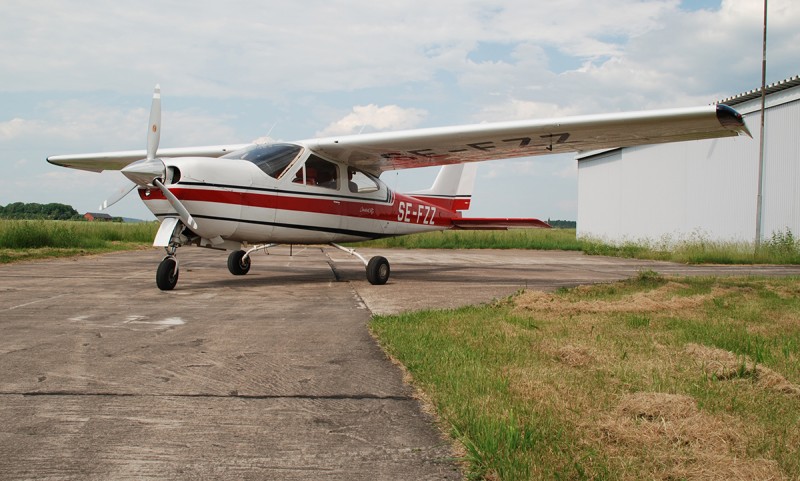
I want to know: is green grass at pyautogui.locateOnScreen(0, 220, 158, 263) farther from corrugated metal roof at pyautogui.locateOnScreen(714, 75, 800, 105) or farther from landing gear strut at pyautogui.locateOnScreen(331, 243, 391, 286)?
corrugated metal roof at pyautogui.locateOnScreen(714, 75, 800, 105)

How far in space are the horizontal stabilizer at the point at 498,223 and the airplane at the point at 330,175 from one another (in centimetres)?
3

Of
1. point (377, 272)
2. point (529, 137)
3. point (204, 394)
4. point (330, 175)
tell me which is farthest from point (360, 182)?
point (204, 394)

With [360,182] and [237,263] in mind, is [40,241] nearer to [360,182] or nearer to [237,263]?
[237,263]

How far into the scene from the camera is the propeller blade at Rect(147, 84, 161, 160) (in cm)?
892

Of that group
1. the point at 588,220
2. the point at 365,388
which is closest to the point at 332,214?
the point at 365,388

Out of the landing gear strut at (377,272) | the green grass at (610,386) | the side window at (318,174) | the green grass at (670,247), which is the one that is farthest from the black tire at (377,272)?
the green grass at (670,247)

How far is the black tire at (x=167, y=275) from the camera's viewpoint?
8773mm

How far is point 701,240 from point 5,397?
23451 mm

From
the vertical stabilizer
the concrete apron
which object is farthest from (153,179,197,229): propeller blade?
the vertical stabilizer

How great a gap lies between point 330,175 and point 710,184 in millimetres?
17133

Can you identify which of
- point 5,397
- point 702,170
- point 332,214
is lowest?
point 5,397

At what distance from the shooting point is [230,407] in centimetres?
316

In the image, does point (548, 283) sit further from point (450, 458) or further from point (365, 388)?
point (450, 458)

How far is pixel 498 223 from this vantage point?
13484mm
